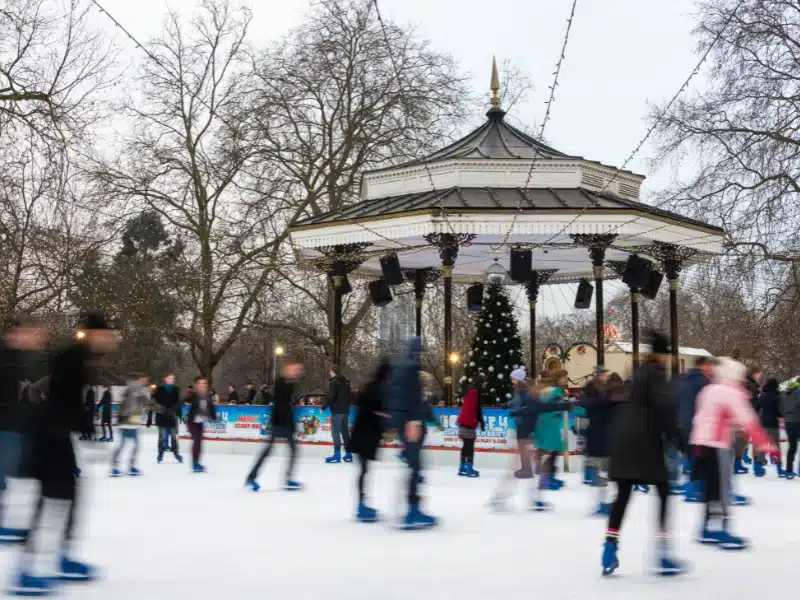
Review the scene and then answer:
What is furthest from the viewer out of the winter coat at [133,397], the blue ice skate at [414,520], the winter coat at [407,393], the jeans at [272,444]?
the winter coat at [133,397]

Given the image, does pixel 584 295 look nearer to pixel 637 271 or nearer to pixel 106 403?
pixel 637 271

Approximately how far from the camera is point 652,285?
22984 millimetres

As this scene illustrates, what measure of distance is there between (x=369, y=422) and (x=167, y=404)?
8.43 meters

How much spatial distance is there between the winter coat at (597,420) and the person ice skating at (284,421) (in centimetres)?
350

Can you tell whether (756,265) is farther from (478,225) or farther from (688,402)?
(688,402)

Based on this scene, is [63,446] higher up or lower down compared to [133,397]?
lower down

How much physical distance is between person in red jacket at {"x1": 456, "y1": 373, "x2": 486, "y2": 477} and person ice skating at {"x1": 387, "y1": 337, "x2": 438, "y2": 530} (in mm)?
5951

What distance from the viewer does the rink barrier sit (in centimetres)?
1784

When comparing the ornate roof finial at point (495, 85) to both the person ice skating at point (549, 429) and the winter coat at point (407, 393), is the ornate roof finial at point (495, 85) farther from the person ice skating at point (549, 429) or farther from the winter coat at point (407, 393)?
→ the winter coat at point (407, 393)

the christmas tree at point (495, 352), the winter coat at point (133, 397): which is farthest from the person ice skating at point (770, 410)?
the winter coat at point (133, 397)

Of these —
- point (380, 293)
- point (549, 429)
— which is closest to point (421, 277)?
point (380, 293)

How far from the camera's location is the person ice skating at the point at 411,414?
9430mm

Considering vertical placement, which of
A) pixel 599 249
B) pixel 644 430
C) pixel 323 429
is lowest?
pixel 644 430

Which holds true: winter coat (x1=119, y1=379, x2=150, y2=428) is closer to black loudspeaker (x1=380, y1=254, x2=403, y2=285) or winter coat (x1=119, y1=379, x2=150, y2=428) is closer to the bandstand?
the bandstand
